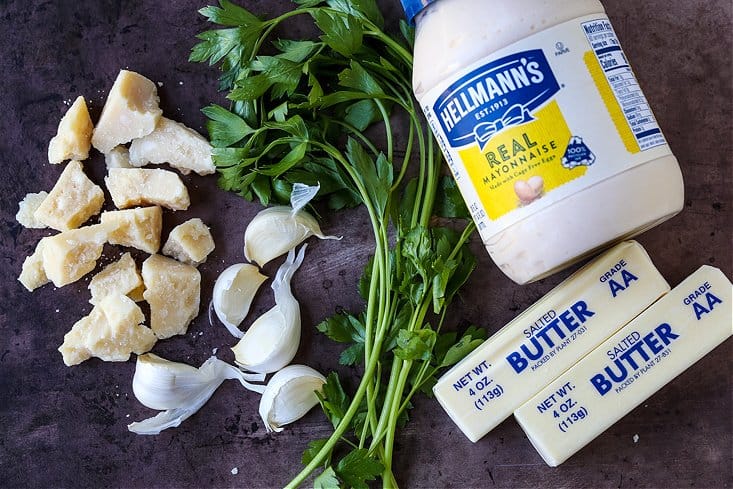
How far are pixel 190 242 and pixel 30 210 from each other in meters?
0.38

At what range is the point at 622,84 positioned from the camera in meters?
1.12

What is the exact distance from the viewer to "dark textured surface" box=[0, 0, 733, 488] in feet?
4.68

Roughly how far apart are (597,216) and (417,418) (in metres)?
0.61

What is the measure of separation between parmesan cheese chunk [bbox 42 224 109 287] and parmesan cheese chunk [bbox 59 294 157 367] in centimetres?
9

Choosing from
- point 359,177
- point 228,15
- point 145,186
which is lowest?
point 145,186

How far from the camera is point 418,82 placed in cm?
118

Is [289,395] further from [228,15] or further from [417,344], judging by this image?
[228,15]

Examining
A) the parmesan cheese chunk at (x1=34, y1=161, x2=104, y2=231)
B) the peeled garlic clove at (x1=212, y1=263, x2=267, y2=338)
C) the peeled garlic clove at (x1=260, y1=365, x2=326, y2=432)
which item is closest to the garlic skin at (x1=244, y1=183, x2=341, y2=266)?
the peeled garlic clove at (x1=212, y1=263, x2=267, y2=338)

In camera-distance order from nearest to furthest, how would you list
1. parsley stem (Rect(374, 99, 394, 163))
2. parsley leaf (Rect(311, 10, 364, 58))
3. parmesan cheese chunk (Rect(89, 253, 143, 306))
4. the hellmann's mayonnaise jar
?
the hellmann's mayonnaise jar < parsley leaf (Rect(311, 10, 364, 58)) < parsley stem (Rect(374, 99, 394, 163)) < parmesan cheese chunk (Rect(89, 253, 143, 306))

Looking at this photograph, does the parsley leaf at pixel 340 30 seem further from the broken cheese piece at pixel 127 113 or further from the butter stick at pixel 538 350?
the butter stick at pixel 538 350

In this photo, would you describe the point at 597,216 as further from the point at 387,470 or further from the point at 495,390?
the point at 387,470

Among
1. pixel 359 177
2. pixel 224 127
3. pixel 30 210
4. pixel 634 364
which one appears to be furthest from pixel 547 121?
pixel 30 210

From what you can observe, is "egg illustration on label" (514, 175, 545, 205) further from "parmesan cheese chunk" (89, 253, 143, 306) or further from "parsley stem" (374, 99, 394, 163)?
Result: "parmesan cheese chunk" (89, 253, 143, 306)

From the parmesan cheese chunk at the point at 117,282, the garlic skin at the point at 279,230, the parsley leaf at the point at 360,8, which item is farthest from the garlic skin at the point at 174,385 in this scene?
the parsley leaf at the point at 360,8
